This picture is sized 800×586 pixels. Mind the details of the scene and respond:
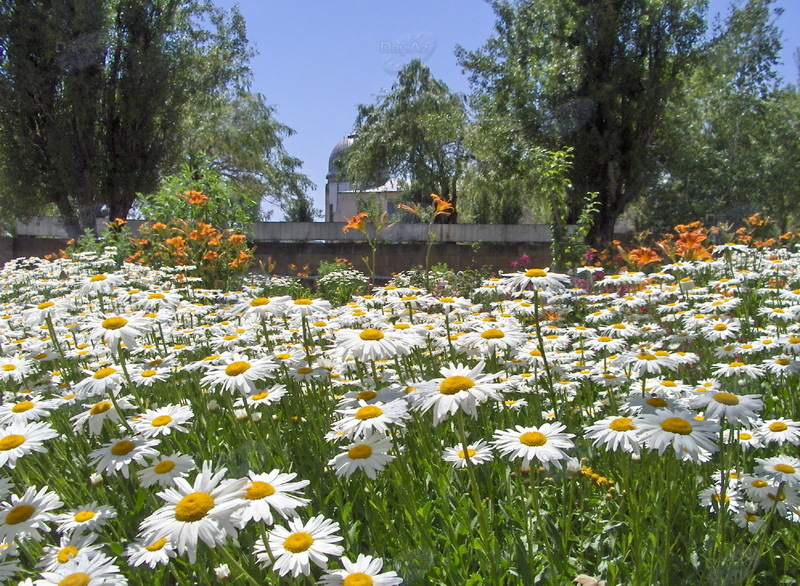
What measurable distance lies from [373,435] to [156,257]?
6.48 metres

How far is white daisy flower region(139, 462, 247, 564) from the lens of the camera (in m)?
1.13

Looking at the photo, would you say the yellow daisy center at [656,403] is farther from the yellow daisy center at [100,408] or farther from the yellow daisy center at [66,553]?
the yellow daisy center at [100,408]

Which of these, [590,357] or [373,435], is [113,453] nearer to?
[373,435]

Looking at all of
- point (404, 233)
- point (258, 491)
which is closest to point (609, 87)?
point (404, 233)

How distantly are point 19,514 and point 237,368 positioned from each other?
2.39 ft

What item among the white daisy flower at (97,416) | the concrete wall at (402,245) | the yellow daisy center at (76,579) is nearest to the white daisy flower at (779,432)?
the yellow daisy center at (76,579)

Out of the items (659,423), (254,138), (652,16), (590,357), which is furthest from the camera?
(254,138)

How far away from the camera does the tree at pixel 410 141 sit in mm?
21656

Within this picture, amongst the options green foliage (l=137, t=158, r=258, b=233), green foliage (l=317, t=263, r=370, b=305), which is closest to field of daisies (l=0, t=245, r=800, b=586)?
green foliage (l=137, t=158, r=258, b=233)

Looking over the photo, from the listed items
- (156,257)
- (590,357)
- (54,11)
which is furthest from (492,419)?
(54,11)

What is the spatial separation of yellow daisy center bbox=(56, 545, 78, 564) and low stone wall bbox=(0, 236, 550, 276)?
1089cm

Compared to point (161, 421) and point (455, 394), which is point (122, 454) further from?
point (455, 394)

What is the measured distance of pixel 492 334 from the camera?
2168mm

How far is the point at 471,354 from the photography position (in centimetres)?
254
